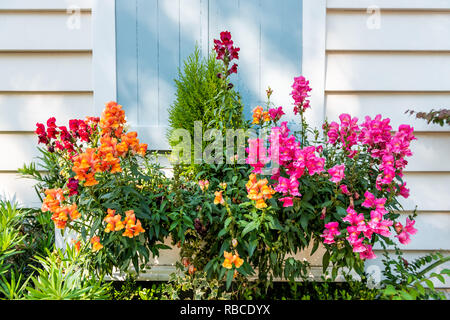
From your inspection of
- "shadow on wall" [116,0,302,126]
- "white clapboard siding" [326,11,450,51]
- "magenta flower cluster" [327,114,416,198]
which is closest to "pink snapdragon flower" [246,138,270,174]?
"magenta flower cluster" [327,114,416,198]

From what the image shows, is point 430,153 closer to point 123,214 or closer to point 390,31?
point 390,31

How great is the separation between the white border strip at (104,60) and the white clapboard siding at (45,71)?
0.22 feet

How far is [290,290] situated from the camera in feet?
7.52

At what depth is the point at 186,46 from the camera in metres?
2.51

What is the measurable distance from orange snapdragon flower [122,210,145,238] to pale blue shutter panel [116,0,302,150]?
875 mm

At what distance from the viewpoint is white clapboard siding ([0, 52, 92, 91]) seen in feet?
8.15

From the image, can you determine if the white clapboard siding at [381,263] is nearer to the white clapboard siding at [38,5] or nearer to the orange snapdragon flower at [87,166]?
the orange snapdragon flower at [87,166]

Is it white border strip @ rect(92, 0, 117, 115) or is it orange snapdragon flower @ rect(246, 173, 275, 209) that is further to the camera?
white border strip @ rect(92, 0, 117, 115)

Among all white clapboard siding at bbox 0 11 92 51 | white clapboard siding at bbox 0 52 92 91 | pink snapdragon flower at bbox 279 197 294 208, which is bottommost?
pink snapdragon flower at bbox 279 197 294 208

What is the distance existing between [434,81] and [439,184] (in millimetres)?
758

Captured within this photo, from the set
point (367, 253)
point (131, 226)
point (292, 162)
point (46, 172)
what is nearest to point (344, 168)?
point (292, 162)

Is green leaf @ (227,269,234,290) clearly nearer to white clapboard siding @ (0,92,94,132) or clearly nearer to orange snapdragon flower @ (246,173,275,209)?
orange snapdragon flower @ (246,173,275,209)

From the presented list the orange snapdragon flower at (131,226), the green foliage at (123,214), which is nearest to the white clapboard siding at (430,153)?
the green foliage at (123,214)

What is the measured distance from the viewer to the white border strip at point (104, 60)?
2.45 metres
